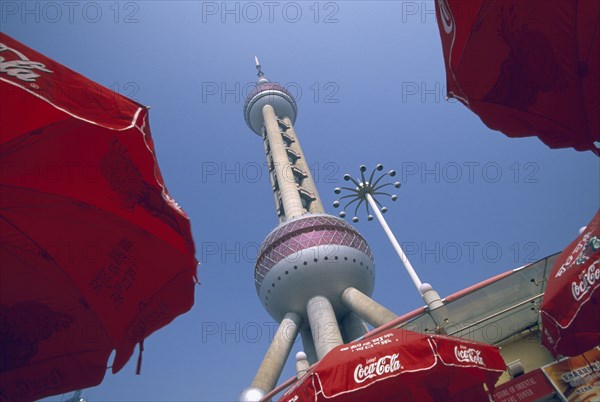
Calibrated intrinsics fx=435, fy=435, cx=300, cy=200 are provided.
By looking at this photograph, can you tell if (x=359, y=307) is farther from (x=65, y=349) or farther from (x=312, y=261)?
(x=65, y=349)

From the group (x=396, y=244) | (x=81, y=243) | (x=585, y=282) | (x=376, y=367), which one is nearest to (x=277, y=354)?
(x=396, y=244)

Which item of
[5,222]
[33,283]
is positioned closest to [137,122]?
[5,222]

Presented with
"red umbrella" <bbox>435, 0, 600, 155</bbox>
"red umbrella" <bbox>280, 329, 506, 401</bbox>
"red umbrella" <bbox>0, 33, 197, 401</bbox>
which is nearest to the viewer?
"red umbrella" <bbox>0, 33, 197, 401</bbox>

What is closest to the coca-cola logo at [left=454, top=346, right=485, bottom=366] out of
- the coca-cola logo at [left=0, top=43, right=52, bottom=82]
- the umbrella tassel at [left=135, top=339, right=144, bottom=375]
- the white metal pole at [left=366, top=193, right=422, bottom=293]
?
the umbrella tassel at [left=135, top=339, right=144, bottom=375]

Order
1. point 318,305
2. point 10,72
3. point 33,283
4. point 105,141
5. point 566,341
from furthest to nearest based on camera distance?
1. point 318,305
2. point 566,341
3. point 33,283
4. point 105,141
5. point 10,72

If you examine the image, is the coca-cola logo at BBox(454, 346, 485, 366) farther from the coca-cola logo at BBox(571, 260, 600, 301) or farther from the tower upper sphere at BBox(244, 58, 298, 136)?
the tower upper sphere at BBox(244, 58, 298, 136)
